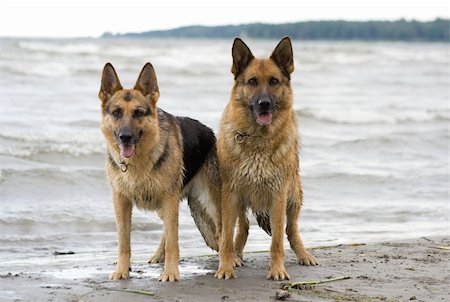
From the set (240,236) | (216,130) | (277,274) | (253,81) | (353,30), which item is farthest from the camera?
(353,30)

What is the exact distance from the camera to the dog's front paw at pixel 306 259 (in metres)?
7.26

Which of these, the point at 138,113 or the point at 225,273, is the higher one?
the point at 138,113

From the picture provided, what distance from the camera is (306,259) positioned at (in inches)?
287

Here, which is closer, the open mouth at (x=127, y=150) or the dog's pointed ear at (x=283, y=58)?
the open mouth at (x=127, y=150)

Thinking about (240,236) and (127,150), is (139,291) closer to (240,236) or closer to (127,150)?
(127,150)

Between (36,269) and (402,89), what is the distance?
→ 25.4 meters

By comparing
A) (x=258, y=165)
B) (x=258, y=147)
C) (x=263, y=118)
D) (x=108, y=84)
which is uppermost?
(x=108, y=84)

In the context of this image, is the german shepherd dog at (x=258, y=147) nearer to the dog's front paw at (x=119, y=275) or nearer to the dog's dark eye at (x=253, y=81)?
Result: the dog's dark eye at (x=253, y=81)

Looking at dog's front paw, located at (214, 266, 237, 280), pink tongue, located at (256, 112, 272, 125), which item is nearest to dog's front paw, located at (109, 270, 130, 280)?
dog's front paw, located at (214, 266, 237, 280)

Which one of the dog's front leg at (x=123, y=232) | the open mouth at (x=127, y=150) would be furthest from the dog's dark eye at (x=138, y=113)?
the dog's front leg at (x=123, y=232)

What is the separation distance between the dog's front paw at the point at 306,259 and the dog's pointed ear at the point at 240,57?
5.92 feet

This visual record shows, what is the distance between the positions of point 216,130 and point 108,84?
908 cm

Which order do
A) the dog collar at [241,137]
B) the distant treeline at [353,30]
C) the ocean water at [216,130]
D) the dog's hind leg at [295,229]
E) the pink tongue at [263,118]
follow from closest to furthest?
the pink tongue at [263,118]
the dog collar at [241,137]
the dog's hind leg at [295,229]
the ocean water at [216,130]
the distant treeline at [353,30]

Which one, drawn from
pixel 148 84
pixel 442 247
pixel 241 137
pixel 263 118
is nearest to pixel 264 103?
pixel 263 118
